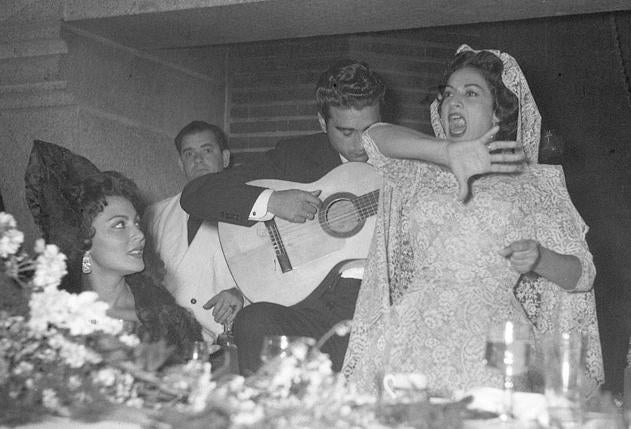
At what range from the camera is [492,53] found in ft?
10.7

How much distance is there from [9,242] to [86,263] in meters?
1.75

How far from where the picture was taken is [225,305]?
13.8 ft

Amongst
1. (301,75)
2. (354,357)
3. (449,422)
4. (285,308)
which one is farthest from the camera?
(301,75)

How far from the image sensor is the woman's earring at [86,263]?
351 centimetres

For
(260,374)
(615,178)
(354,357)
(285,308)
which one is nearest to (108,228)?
(285,308)

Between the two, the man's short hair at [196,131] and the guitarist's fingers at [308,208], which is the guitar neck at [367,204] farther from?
the man's short hair at [196,131]

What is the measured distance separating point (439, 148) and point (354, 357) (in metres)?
0.83

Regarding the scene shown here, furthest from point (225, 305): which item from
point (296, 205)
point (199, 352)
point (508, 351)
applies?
point (508, 351)

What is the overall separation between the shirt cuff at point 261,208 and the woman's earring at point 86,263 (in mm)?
801

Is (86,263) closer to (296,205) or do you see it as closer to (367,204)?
(296,205)

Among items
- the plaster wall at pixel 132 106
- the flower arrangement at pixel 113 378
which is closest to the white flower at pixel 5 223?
the flower arrangement at pixel 113 378

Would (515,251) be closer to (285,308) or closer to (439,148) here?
(439,148)

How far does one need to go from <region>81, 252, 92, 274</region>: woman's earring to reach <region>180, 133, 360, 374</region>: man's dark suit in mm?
592

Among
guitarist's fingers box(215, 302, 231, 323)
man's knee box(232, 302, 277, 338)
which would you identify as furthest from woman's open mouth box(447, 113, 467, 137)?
guitarist's fingers box(215, 302, 231, 323)
